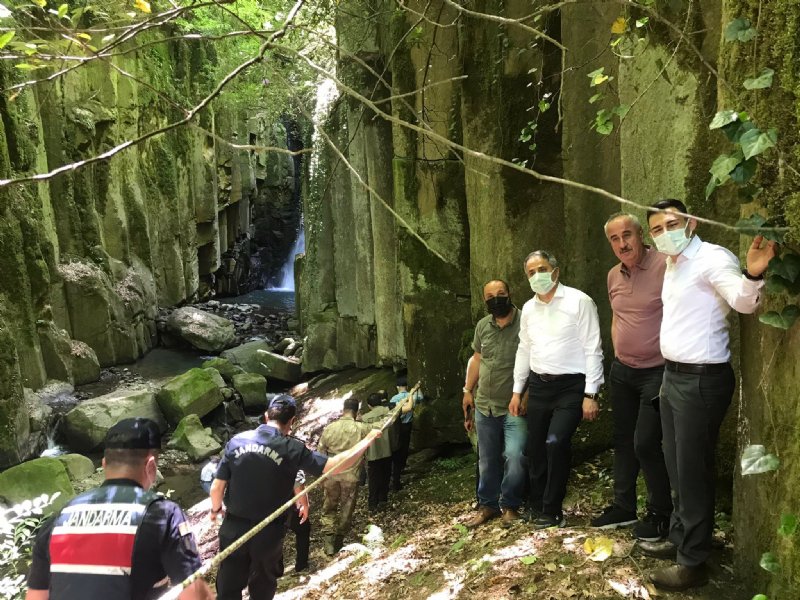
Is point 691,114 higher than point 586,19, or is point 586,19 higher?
point 586,19

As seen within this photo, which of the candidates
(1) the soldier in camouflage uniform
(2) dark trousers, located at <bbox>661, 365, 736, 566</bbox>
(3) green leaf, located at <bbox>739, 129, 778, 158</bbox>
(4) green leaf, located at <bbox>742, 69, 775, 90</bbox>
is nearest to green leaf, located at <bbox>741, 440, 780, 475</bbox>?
(2) dark trousers, located at <bbox>661, 365, 736, 566</bbox>

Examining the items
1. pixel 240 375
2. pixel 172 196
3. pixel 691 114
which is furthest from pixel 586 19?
pixel 172 196

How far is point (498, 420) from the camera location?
15.1ft

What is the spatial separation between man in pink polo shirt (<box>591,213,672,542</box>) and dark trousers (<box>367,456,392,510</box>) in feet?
13.3

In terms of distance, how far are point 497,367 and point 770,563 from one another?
2.42 meters

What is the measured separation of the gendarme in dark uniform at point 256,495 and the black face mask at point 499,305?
70.9 inches

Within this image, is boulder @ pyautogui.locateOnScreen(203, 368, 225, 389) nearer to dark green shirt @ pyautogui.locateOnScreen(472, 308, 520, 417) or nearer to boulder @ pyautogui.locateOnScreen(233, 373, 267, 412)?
boulder @ pyautogui.locateOnScreen(233, 373, 267, 412)

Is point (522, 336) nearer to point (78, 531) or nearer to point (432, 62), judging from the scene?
point (78, 531)

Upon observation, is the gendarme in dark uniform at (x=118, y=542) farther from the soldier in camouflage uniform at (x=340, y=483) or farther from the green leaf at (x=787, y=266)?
the soldier in camouflage uniform at (x=340, y=483)

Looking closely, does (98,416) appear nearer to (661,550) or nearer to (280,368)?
(280,368)

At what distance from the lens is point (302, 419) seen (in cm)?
1078

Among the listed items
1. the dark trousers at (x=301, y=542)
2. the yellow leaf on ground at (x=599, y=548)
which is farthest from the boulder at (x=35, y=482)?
the yellow leaf on ground at (x=599, y=548)

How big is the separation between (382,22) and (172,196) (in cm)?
1349

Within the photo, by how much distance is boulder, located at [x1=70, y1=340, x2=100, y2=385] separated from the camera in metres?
13.6
